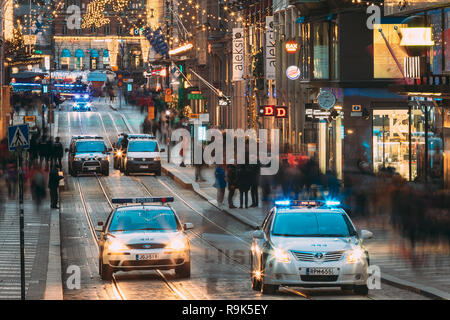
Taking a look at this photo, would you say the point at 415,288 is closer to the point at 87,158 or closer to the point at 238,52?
the point at 87,158

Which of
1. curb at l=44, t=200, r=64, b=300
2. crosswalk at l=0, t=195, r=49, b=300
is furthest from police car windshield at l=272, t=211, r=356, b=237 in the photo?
crosswalk at l=0, t=195, r=49, b=300

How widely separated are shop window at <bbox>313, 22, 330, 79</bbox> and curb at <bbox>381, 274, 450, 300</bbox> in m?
27.0

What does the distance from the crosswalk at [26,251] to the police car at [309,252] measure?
12.5ft

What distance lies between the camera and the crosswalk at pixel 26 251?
18938 millimetres

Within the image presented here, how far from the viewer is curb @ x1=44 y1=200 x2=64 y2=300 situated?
18.3m

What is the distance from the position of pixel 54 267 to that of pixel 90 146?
2961cm

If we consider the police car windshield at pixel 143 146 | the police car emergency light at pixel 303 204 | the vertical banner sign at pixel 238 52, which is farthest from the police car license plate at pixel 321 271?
the vertical banner sign at pixel 238 52

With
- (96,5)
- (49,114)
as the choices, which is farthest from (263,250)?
(96,5)

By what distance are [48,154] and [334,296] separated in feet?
108

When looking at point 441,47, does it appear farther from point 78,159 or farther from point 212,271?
point 78,159

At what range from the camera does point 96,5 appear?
151 meters

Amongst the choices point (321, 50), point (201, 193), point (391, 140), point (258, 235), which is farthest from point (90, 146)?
point (258, 235)

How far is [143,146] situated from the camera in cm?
5269

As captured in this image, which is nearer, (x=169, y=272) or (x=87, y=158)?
(x=169, y=272)
